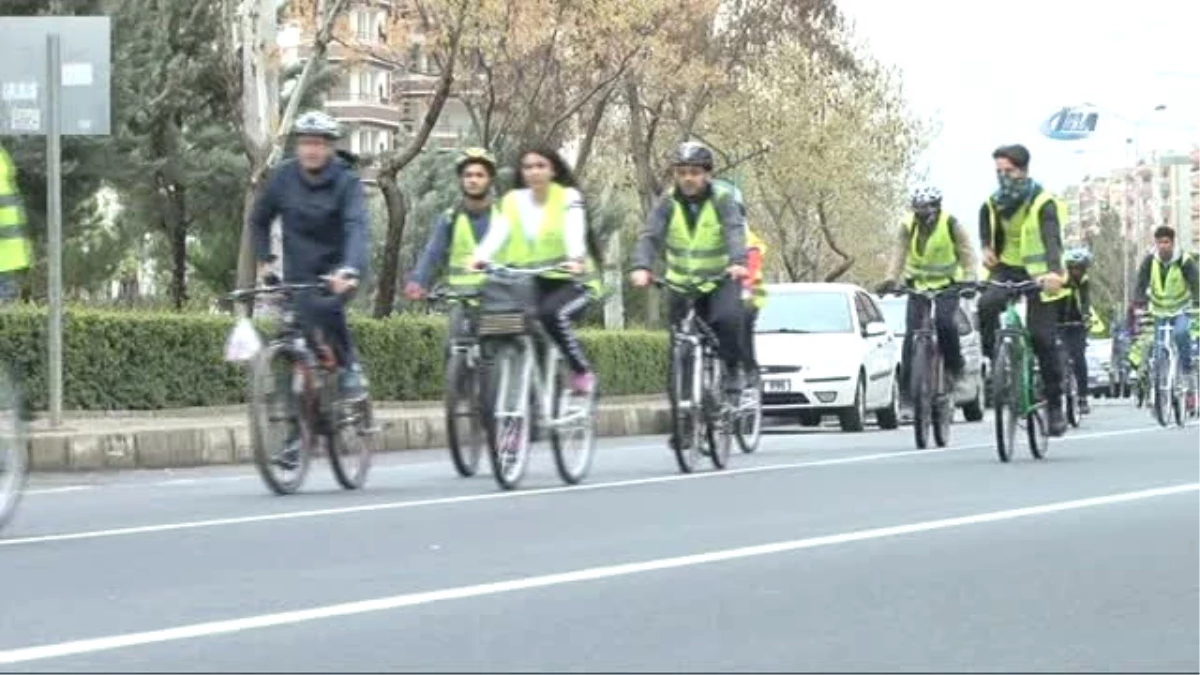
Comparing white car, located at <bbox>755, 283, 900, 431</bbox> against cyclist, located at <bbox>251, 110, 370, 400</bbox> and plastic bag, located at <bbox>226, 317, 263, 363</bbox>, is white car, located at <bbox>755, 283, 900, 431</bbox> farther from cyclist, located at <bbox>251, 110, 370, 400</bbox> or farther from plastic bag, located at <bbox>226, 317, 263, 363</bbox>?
plastic bag, located at <bbox>226, 317, 263, 363</bbox>

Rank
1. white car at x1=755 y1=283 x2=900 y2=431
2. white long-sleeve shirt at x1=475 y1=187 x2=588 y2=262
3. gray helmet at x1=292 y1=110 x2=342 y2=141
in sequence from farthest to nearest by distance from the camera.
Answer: white car at x1=755 y1=283 x2=900 y2=431 < white long-sleeve shirt at x1=475 y1=187 x2=588 y2=262 < gray helmet at x1=292 y1=110 x2=342 y2=141

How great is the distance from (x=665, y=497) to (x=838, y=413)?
41.3 ft

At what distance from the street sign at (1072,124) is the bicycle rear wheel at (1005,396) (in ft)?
156

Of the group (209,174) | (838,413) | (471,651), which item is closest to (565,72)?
(209,174)

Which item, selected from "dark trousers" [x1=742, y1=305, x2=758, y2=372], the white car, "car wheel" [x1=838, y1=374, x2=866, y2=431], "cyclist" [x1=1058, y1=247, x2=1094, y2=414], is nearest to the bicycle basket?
"dark trousers" [x1=742, y1=305, x2=758, y2=372]

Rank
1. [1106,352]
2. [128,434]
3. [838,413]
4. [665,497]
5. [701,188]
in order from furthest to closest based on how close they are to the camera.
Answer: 1. [1106,352]
2. [838,413]
3. [128,434]
4. [701,188]
5. [665,497]

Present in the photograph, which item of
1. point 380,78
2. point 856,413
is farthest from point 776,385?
point 380,78

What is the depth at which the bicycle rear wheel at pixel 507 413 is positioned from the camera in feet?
39.2

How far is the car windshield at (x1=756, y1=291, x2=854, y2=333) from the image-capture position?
2433cm

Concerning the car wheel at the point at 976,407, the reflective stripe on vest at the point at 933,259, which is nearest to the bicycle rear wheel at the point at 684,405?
the reflective stripe on vest at the point at 933,259

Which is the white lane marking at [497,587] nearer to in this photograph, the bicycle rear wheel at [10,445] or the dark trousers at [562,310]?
the dark trousers at [562,310]

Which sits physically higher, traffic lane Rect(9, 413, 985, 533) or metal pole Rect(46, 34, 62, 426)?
metal pole Rect(46, 34, 62, 426)

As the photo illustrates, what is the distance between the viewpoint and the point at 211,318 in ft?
69.8

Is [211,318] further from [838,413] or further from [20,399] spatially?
[20,399]
